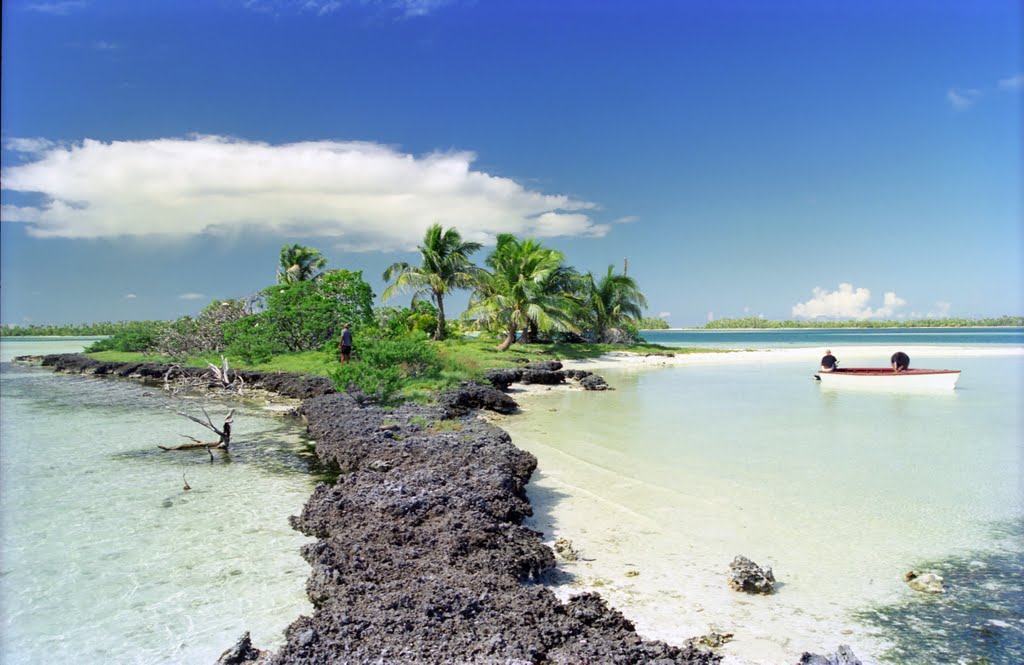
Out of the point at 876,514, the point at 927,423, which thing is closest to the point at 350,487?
the point at 876,514

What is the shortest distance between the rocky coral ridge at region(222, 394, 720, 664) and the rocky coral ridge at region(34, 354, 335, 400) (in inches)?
379

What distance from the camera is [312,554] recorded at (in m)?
5.31

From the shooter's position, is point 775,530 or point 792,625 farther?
point 775,530

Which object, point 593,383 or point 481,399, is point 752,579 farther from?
point 593,383

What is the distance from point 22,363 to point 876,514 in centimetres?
4652

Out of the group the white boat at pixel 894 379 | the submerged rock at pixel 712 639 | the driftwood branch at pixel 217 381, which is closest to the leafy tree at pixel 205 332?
the driftwood branch at pixel 217 381

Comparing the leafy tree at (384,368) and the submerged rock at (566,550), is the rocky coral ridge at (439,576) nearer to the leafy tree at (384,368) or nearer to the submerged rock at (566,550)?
the submerged rock at (566,550)

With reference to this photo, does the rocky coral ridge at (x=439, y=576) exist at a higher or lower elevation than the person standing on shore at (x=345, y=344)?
lower

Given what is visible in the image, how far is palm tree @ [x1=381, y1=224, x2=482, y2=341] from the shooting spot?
3191 cm

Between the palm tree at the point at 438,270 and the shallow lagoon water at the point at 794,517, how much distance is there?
18700 mm

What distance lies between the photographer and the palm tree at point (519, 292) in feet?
102

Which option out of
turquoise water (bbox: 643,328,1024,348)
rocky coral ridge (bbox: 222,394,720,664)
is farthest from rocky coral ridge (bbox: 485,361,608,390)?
turquoise water (bbox: 643,328,1024,348)

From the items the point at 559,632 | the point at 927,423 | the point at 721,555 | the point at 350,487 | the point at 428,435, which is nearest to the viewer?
the point at 559,632

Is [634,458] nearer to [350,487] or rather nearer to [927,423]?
[350,487]
